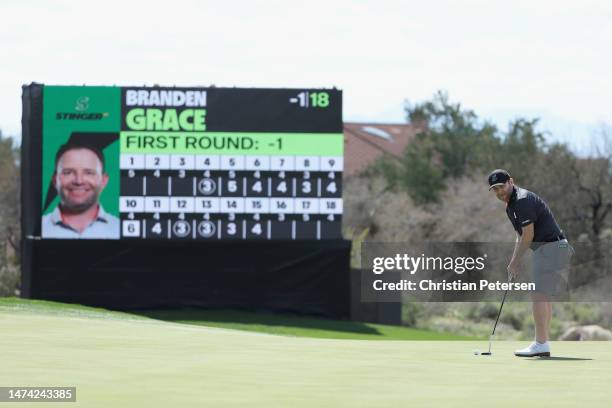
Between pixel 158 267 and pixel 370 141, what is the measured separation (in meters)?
45.0

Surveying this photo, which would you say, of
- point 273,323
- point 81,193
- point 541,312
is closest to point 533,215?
point 541,312

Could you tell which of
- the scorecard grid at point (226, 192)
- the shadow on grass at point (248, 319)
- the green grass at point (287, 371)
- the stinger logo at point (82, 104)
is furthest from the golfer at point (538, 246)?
the stinger logo at point (82, 104)

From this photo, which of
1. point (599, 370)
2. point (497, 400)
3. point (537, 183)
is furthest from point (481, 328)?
point (497, 400)

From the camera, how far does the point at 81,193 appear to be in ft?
87.4

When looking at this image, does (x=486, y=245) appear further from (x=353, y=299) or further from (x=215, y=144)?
(x=215, y=144)

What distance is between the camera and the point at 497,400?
26.8ft

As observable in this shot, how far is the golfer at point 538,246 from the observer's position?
11.6m

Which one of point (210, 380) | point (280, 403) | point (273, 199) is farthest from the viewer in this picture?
point (273, 199)

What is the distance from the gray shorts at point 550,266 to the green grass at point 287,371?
0.64 m

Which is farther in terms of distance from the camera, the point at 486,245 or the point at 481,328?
the point at 481,328

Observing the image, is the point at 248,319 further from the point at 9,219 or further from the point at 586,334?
the point at 9,219

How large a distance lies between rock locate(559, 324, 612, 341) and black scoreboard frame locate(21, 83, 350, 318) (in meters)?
6.99

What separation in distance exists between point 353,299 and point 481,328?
215 inches

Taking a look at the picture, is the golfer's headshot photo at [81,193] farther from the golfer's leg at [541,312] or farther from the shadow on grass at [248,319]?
the golfer's leg at [541,312]
